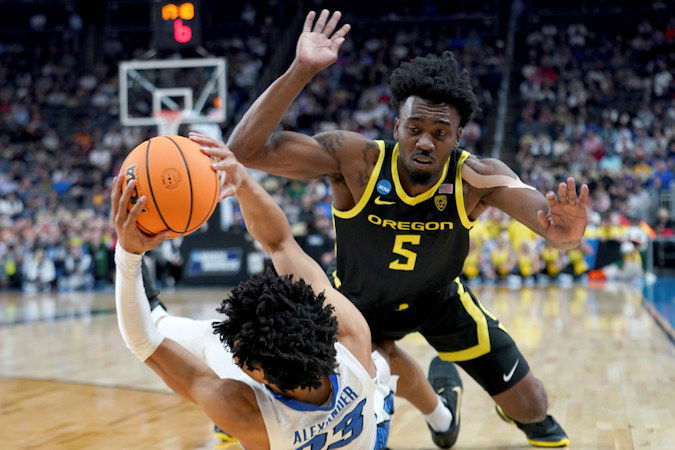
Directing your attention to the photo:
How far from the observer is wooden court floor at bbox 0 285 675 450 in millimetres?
4465

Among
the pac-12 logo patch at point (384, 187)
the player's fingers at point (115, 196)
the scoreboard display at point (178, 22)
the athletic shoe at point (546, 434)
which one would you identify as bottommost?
the athletic shoe at point (546, 434)

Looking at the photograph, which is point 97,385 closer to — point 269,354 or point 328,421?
point 328,421

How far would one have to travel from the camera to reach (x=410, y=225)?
3.91 meters

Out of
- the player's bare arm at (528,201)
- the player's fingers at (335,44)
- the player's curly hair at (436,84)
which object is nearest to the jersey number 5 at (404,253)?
the player's bare arm at (528,201)

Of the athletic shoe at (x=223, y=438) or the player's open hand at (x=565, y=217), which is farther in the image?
the athletic shoe at (x=223, y=438)

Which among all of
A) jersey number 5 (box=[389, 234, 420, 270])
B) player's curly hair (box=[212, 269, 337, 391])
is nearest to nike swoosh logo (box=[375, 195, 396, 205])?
jersey number 5 (box=[389, 234, 420, 270])

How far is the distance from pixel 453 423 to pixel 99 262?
1414 cm

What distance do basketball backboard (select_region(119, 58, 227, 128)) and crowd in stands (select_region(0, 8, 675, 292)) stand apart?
8.48 feet

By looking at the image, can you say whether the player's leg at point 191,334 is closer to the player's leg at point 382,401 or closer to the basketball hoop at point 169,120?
the player's leg at point 382,401

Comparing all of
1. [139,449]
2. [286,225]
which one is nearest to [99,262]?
[139,449]

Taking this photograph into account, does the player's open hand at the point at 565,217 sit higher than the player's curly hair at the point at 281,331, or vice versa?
the player's open hand at the point at 565,217

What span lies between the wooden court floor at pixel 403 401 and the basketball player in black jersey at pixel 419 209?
415 millimetres

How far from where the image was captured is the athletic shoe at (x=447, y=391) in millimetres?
4297

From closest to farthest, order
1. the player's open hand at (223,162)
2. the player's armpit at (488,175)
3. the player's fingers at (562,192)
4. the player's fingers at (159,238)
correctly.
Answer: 1. the player's fingers at (159,238)
2. the player's open hand at (223,162)
3. the player's fingers at (562,192)
4. the player's armpit at (488,175)
